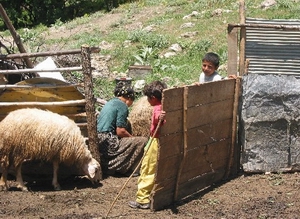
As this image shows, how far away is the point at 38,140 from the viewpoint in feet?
25.7

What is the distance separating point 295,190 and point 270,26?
210 cm

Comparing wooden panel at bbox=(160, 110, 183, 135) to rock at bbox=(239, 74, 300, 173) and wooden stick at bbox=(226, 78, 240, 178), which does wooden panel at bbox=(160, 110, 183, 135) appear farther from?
rock at bbox=(239, 74, 300, 173)

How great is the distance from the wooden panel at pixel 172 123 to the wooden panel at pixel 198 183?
2.53ft

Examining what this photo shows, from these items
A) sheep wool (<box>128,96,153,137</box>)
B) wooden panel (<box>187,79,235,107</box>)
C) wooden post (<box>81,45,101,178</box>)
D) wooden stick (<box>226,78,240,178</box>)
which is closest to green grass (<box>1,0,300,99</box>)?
sheep wool (<box>128,96,153,137</box>)

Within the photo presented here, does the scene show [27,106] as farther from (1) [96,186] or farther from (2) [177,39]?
(2) [177,39]

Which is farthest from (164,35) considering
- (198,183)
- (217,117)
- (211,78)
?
(198,183)

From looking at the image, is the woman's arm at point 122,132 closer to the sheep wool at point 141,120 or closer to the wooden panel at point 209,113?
the sheep wool at point 141,120

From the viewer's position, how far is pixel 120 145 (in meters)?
8.72

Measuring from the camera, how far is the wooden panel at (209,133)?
7379 mm

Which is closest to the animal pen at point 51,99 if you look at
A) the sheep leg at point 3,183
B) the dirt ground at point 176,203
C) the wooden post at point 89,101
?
the wooden post at point 89,101

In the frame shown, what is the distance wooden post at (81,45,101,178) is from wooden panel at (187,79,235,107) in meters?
1.65

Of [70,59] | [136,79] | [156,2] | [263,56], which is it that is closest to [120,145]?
[263,56]

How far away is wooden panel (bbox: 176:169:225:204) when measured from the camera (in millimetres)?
7480

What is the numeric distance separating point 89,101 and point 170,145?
5.78 feet
